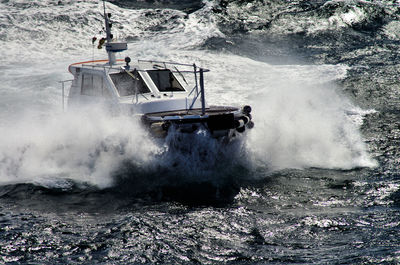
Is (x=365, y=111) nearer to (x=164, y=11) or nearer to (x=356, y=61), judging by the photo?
(x=356, y=61)

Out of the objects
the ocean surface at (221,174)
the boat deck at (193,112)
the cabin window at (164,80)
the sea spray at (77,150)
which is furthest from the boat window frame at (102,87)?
the boat deck at (193,112)

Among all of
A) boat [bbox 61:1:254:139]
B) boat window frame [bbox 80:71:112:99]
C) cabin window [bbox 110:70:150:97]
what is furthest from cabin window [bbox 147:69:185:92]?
Result: boat window frame [bbox 80:71:112:99]

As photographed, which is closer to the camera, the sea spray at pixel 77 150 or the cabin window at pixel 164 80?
the sea spray at pixel 77 150

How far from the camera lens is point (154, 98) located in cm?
939

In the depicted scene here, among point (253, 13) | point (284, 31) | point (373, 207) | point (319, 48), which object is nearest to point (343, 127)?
point (373, 207)

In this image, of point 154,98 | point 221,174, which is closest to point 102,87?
point 154,98

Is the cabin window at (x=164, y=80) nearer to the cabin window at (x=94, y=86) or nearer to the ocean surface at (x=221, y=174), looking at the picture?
the cabin window at (x=94, y=86)

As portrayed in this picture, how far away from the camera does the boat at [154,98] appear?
804cm

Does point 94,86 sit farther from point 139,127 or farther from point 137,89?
point 139,127

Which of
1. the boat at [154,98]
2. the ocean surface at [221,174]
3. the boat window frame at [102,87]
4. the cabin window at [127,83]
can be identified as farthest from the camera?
the boat window frame at [102,87]

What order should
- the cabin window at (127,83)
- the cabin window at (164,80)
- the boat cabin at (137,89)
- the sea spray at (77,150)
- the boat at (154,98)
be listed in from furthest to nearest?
the cabin window at (164,80), the cabin window at (127,83), the boat cabin at (137,89), the sea spray at (77,150), the boat at (154,98)

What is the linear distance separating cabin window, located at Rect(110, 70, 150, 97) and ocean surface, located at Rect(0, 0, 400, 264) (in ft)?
2.59

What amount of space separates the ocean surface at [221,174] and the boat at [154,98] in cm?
27

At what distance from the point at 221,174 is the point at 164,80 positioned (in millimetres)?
2863
